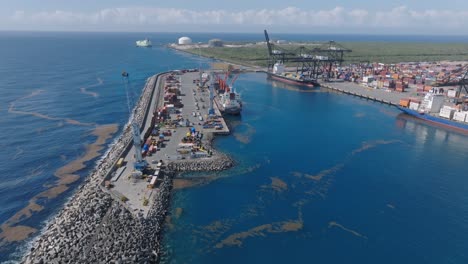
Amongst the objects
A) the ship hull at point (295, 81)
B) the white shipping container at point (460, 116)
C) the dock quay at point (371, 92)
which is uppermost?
the ship hull at point (295, 81)

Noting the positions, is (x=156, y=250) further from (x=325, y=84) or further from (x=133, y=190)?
(x=325, y=84)

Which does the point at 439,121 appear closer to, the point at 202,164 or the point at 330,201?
the point at 330,201

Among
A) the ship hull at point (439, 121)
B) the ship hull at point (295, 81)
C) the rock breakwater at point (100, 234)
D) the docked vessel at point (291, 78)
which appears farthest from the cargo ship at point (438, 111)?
the rock breakwater at point (100, 234)

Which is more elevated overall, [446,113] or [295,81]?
[295,81]

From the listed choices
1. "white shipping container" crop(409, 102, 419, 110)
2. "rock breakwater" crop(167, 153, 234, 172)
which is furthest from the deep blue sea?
"white shipping container" crop(409, 102, 419, 110)

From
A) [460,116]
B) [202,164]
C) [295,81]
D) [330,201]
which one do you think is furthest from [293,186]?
[295,81]

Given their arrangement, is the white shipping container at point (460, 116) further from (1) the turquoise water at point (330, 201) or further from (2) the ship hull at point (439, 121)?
(1) the turquoise water at point (330, 201)

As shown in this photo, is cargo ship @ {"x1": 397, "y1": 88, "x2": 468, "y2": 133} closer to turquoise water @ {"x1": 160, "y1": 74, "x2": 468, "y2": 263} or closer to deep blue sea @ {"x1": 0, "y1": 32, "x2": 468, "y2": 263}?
deep blue sea @ {"x1": 0, "y1": 32, "x2": 468, "y2": 263}
